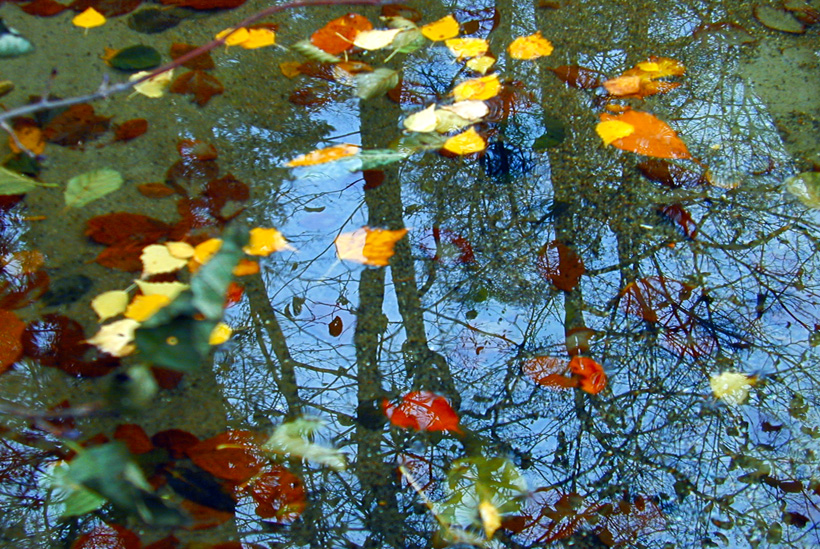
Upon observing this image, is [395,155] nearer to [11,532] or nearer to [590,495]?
[590,495]

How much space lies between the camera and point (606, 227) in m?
1.47

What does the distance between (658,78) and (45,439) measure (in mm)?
1778

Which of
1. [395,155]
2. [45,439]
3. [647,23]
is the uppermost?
[647,23]

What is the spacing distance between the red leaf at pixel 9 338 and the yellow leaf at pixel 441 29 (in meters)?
1.36

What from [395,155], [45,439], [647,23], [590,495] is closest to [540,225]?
[395,155]

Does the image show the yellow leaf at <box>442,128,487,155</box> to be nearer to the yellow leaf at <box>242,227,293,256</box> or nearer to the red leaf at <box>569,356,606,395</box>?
the yellow leaf at <box>242,227,293,256</box>

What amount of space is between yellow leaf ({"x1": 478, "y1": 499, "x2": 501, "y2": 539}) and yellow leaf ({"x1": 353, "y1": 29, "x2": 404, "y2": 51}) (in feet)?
4.39

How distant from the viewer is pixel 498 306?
1.36 metres

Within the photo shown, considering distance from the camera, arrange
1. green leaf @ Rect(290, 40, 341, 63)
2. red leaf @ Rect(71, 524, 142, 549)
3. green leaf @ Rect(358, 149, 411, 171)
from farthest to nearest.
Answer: green leaf @ Rect(290, 40, 341, 63)
green leaf @ Rect(358, 149, 411, 171)
red leaf @ Rect(71, 524, 142, 549)

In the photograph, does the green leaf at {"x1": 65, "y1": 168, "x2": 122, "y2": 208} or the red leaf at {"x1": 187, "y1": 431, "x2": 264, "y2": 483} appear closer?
the red leaf at {"x1": 187, "y1": 431, "x2": 264, "y2": 483}

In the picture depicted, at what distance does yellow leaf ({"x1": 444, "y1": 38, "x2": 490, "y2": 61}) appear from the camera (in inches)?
72.3

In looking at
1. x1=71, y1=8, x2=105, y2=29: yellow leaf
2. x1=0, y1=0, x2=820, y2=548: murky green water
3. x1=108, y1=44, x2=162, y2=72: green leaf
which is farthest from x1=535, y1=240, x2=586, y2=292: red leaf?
x1=71, y1=8, x2=105, y2=29: yellow leaf

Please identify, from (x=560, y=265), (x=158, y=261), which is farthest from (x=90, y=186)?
(x=560, y=265)

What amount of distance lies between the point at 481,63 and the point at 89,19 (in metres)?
1.21
